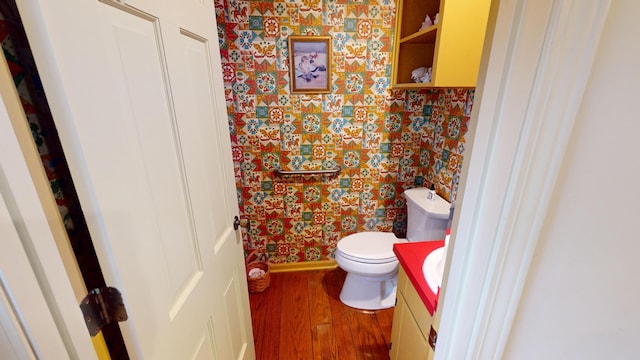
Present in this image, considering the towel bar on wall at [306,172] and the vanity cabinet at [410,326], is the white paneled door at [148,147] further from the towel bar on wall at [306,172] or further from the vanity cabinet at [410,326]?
the towel bar on wall at [306,172]

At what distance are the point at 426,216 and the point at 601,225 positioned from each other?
4.67 ft

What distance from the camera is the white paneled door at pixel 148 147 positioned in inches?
16.5

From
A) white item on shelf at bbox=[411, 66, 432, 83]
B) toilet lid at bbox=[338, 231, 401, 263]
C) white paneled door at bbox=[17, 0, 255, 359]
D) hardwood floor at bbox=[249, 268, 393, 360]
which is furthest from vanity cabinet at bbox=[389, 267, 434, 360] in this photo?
white item on shelf at bbox=[411, 66, 432, 83]

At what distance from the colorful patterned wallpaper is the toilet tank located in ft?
0.38

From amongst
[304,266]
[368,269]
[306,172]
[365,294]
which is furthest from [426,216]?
[304,266]

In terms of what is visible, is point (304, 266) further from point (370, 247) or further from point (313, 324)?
point (370, 247)

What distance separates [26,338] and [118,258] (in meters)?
A: 0.15

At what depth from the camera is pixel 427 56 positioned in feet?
5.95

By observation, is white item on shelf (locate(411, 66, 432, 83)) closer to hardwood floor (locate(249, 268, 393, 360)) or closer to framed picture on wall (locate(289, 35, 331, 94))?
framed picture on wall (locate(289, 35, 331, 94))

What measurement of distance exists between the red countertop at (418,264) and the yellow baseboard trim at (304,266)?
121 cm

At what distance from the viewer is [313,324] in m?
1.84

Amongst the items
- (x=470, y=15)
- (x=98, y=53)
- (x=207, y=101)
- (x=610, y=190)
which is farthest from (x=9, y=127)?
(x=470, y=15)

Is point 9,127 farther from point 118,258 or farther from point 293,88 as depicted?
point 293,88

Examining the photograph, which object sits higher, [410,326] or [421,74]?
[421,74]
